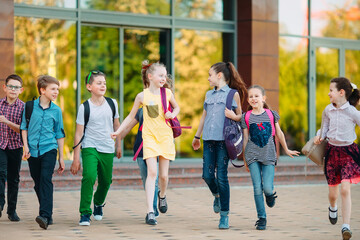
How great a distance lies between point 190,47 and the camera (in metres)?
15.3

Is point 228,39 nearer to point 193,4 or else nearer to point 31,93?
point 193,4

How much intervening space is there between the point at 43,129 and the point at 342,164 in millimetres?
3243

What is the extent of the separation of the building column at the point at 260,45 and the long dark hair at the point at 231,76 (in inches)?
268

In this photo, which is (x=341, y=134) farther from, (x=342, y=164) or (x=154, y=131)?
(x=154, y=131)

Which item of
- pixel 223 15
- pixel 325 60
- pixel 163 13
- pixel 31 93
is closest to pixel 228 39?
pixel 223 15

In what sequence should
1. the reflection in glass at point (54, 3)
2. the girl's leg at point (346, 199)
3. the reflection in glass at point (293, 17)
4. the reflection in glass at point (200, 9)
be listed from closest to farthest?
the girl's leg at point (346, 199)
the reflection in glass at point (54, 3)
the reflection in glass at point (200, 9)
the reflection in glass at point (293, 17)

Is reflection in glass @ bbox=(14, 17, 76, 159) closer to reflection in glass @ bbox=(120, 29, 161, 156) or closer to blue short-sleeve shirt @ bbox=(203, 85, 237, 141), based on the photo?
reflection in glass @ bbox=(120, 29, 161, 156)

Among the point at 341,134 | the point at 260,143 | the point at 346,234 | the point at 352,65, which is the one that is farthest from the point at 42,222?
the point at 352,65

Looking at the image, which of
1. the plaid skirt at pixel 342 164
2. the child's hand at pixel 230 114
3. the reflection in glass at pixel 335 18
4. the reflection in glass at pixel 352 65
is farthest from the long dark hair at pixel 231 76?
the reflection in glass at pixel 352 65

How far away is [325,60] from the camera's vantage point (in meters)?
17.1

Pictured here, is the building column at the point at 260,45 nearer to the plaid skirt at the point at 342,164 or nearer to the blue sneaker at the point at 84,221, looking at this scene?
the plaid skirt at the point at 342,164

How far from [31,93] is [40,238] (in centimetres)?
700

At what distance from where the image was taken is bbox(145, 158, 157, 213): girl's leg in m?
7.88

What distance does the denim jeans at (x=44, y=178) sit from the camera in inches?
300
